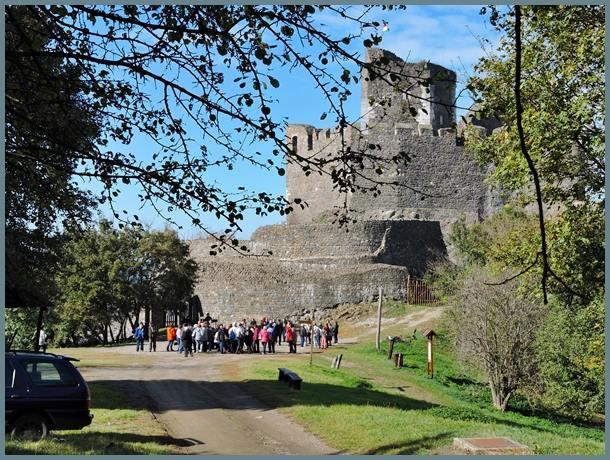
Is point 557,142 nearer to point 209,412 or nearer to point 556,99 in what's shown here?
point 556,99

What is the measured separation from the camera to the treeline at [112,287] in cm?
3556

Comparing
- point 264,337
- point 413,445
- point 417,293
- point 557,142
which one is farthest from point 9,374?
point 417,293

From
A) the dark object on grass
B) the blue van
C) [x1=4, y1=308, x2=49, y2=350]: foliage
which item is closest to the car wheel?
the blue van

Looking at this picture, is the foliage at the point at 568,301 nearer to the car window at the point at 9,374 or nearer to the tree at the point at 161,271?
the car window at the point at 9,374

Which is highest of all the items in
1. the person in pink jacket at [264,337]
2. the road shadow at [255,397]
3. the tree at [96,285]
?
the tree at [96,285]

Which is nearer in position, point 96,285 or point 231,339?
point 231,339

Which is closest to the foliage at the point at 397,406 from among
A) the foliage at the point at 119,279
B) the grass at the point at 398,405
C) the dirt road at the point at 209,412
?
the grass at the point at 398,405

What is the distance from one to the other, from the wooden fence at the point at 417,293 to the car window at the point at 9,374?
31.1 meters

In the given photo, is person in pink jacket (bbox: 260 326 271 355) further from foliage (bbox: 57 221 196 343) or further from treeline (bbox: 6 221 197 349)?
treeline (bbox: 6 221 197 349)

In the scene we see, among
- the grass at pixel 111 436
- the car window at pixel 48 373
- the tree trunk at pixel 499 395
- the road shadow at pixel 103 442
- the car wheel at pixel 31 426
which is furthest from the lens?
the tree trunk at pixel 499 395

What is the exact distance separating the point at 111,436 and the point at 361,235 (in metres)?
32.9

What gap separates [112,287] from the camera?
3597 centimetres

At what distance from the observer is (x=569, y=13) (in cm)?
1477

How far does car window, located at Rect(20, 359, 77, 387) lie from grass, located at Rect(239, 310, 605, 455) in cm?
398
